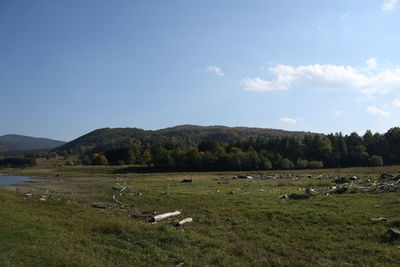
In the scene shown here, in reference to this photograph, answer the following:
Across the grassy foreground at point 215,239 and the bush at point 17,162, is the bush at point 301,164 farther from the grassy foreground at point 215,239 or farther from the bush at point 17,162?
the bush at point 17,162

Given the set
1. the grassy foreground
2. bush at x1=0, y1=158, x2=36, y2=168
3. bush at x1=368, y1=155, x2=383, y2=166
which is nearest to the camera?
the grassy foreground

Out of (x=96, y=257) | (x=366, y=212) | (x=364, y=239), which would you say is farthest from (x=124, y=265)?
(x=366, y=212)

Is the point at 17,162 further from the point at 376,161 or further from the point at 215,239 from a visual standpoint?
the point at 215,239

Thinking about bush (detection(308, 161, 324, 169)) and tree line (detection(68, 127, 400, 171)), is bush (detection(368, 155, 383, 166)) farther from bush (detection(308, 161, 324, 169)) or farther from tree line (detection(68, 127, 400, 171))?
bush (detection(308, 161, 324, 169))

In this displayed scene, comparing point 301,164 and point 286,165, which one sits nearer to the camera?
point 301,164

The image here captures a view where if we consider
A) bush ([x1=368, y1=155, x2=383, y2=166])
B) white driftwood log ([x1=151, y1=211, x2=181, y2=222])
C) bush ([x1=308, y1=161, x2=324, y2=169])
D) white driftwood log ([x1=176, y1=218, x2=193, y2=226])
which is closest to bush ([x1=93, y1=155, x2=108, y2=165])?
bush ([x1=308, y1=161, x2=324, y2=169])

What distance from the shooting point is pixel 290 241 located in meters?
14.6

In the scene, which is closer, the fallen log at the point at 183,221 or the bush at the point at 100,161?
the fallen log at the point at 183,221

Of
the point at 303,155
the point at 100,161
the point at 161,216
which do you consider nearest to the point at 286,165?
the point at 303,155

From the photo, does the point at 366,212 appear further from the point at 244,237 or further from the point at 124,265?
the point at 124,265

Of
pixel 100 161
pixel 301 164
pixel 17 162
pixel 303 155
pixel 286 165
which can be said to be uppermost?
pixel 303 155

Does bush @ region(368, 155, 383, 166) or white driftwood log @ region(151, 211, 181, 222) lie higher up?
bush @ region(368, 155, 383, 166)

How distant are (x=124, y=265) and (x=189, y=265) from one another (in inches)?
92.8

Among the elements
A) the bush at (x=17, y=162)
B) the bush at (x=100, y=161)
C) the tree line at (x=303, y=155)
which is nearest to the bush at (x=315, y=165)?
the tree line at (x=303, y=155)
